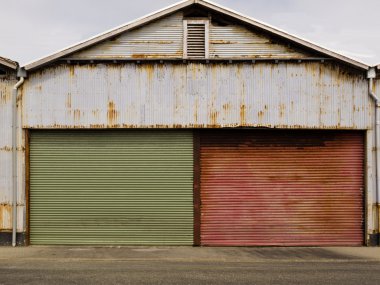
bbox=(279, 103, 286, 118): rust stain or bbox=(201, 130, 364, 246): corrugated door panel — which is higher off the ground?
bbox=(279, 103, 286, 118): rust stain

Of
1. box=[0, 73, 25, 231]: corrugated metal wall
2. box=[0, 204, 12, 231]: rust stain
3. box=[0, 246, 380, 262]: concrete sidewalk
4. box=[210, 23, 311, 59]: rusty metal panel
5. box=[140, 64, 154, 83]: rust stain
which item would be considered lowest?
box=[0, 246, 380, 262]: concrete sidewalk

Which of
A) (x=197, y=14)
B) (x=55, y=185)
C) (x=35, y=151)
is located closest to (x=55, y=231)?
(x=55, y=185)

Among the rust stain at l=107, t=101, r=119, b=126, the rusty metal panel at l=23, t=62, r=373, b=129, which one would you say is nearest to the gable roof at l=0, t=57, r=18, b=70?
the rusty metal panel at l=23, t=62, r=373, b=129

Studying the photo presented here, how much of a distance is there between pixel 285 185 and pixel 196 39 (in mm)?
5196

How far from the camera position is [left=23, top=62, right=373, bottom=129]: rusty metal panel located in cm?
1559

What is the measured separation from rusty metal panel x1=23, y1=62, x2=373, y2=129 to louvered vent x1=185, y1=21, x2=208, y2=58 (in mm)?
408

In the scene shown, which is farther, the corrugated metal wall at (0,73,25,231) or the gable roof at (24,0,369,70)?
the corrugated metal wall at (0,73,25,231)

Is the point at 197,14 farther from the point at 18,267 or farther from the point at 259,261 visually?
the point at 18,267

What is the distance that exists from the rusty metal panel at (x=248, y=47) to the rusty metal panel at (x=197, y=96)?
32 cm

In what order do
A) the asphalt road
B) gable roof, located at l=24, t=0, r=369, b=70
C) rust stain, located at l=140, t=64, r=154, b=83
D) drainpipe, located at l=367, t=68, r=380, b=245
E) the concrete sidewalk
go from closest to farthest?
the asphalt road < the concrete sidewalk < gable roof, located at l=24, t=0, r=369, b=70 < drainpipe, located at l=367, t=68, r=380, b=245 < rust stain, located at l=140, t=64, r=154, b=83

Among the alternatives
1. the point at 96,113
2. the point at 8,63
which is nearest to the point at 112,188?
the point at 96,113

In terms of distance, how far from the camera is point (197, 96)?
15.6 metres

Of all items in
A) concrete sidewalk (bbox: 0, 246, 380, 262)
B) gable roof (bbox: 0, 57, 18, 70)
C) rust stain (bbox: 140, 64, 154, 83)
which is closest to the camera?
concrete sidewalk (bbox: 0, 246, 380, 262)

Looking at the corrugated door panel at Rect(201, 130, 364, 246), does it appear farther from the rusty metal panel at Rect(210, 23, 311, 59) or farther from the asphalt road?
the rusty metal panel at Rect(210, 23, 311, 59)
